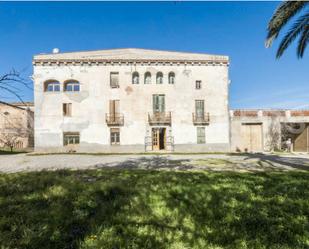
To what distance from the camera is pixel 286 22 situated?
24.4 feet

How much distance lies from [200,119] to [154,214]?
14912mm

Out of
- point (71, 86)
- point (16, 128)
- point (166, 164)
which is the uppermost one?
point (71, 86)

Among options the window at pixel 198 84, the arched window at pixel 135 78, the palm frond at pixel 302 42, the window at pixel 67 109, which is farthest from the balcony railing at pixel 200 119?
the window at pixel 67 109

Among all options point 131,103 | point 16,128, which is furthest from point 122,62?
point 16,128

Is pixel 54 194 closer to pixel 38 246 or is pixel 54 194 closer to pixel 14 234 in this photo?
pixel 14 234

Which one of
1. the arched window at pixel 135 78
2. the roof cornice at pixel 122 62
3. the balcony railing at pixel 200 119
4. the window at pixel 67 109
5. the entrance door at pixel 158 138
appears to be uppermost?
the roof cornice at pixel 122 62

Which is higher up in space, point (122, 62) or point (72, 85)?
point (122, 62)

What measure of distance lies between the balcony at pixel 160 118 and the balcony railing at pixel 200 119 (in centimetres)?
232

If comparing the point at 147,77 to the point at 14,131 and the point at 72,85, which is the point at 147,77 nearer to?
the point at 72,85

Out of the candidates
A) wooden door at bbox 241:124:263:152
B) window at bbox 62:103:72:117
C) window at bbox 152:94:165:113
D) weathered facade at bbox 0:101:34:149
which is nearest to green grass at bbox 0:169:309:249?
window at bbox 152:94:165:113

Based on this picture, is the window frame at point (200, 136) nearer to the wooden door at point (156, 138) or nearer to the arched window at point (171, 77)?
the wooden door at point (156, 138)

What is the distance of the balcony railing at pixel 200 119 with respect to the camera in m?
17.4

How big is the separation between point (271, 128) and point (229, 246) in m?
19.2

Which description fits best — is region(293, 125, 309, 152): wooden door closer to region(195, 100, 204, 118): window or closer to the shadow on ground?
region(195, 100, 204, 118): window
